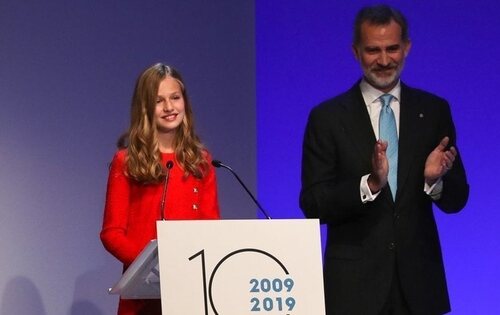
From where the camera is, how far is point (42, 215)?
4.08 metres

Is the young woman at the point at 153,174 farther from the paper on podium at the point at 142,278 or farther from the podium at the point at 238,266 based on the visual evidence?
the podium at the point at 238,266

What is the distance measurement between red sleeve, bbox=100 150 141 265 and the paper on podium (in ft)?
0.90

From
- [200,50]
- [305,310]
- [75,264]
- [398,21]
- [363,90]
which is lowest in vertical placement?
[305,310]

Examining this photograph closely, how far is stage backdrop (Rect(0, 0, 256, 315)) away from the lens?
3.98m

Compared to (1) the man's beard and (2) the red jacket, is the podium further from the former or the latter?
(1) the man's beard

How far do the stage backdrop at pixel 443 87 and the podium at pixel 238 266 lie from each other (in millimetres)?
1873

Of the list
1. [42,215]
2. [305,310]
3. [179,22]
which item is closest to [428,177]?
[305,310]

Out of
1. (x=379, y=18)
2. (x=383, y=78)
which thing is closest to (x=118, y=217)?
(x=383, y=78)

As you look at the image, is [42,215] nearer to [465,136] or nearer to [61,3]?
[61,3]

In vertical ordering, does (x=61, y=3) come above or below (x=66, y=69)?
above

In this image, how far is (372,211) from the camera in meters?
3.01

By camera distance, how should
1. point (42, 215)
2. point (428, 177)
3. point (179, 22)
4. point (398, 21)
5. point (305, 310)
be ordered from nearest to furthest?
point (305, 310) < point (428, 177) < point (398, 21) < point (42, 215) < point (179, 22)

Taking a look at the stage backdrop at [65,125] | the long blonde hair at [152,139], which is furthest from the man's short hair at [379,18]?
the stage backdrop at [65,125]

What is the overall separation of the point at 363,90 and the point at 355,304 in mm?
723
